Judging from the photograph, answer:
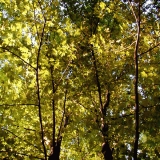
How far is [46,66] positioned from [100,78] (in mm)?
1221

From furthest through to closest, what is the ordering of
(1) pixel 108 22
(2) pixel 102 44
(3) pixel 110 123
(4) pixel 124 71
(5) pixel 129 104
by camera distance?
(1) pixel 108 22, (4) pixel 124 71, (5) pixel 129 104, (3) pixel 110 123, (2) pixel 102 44

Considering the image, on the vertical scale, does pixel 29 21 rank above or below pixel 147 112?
above

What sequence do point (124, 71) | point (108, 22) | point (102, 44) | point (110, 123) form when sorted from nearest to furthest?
point (102, 44) → point (110, 123) → point (124, 71) → point (108, 22)

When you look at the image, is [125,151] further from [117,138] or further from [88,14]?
[88,14]

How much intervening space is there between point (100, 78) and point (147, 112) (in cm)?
122

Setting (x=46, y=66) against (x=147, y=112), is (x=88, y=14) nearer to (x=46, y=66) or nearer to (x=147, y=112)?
(x=46, y=66)

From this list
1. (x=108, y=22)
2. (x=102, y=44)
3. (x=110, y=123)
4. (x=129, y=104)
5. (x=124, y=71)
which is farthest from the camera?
(x=108, y=22)

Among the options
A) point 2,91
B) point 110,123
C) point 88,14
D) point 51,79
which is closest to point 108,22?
point 88,14

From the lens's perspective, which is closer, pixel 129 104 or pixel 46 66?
pixel 46 66

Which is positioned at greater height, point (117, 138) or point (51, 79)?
point (51, 79)

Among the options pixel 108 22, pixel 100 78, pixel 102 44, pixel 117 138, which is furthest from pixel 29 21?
pixel 117 138

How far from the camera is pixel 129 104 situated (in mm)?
5531

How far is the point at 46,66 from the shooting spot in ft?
16.7

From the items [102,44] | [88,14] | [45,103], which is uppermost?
[88,14]
